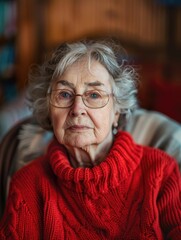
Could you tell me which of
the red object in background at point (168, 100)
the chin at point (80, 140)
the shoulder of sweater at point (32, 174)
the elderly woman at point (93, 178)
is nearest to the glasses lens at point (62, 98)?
the elderly woman at point (93, 178)

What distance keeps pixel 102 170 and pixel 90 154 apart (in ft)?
0.38

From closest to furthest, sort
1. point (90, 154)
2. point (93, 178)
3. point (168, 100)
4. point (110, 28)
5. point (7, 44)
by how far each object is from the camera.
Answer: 1. point (93, 178)
2. point (90, 154)
3. point (168, 100)
4. point (110, 28)
5. point (7, 44)

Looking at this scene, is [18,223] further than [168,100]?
No

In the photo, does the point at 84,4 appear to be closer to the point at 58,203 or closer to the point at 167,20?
the point at 167,20

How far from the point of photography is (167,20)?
4.02m

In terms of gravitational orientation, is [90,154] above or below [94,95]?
below

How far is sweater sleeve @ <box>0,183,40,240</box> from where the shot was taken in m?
1.34

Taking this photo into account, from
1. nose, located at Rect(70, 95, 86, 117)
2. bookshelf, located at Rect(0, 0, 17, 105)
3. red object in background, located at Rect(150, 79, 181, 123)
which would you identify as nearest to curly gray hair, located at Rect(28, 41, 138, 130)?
nose, located at Rect(70, 95, 86, 117)

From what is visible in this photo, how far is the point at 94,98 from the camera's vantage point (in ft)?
4.36

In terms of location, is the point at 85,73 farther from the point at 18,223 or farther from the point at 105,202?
the point at 18,223

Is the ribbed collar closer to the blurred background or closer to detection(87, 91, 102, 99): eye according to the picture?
detection(87, 91, 102, 99): eye

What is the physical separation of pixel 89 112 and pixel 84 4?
3.05 meters

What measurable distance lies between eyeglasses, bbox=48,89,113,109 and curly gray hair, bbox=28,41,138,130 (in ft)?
0.17

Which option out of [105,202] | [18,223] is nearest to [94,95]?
[105,202]
